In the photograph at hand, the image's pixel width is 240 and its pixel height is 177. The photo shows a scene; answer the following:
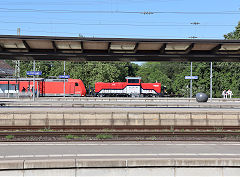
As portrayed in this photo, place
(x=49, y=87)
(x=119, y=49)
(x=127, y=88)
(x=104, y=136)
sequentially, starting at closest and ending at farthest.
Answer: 1. (x=104, y=136)
2. (x=119, y=49)
3. (x=49, y=87)
4. (x=127, y=88)

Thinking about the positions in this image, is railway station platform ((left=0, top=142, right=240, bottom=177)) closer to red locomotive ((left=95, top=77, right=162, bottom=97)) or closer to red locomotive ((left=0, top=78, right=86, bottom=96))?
red locomotive ((left=0, top=78, right=86, bottom=96))

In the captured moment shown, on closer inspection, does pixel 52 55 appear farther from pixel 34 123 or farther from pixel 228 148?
pixel 228 148

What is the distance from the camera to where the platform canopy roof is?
52.3 feet

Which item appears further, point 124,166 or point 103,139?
point 103,139

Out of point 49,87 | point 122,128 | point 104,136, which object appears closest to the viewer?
point 104,136

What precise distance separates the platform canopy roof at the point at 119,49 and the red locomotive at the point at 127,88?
34.9 m

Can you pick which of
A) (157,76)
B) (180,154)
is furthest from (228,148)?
(157,76)

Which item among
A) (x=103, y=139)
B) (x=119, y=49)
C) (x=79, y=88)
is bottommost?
(x=103, y=139)

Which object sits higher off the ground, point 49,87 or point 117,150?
point 49,87

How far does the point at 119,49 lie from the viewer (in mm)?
17703

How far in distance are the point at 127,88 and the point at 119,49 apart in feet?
116

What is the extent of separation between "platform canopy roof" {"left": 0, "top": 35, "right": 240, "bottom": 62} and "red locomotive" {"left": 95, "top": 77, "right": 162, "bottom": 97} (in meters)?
34.9

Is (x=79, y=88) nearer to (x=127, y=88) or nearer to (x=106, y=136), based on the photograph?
(x=127, y=88)

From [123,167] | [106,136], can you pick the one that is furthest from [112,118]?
[123,167]
